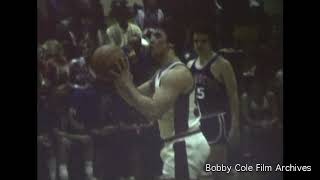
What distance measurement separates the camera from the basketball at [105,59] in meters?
4.57

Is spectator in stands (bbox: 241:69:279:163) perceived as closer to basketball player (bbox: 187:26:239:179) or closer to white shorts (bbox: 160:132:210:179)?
basketball player (bbox: 187:26:239:179)

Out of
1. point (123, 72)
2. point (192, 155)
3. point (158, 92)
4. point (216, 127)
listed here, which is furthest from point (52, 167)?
point (216, 127)

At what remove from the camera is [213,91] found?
15.2 ft

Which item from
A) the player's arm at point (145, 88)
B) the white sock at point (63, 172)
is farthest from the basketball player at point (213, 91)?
the white sock at point (63, 172)

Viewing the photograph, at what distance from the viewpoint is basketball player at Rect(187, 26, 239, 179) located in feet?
15.2

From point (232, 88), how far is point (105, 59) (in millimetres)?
1198

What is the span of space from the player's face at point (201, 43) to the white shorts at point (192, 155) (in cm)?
77

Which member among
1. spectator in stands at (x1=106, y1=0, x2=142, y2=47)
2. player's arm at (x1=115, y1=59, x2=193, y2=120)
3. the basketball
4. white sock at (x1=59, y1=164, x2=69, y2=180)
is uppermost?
spectator in stands at (x1=106, y1=0, x2=142, y2=47)

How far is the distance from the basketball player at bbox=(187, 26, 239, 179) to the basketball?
26.4 inches

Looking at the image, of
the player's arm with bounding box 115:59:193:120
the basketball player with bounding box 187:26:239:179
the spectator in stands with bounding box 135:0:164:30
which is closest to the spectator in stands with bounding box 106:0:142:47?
the spectator in stands with bounding box 135:0:164:30

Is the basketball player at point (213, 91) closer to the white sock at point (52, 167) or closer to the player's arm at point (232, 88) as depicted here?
the player's arm at point (232, 88)
